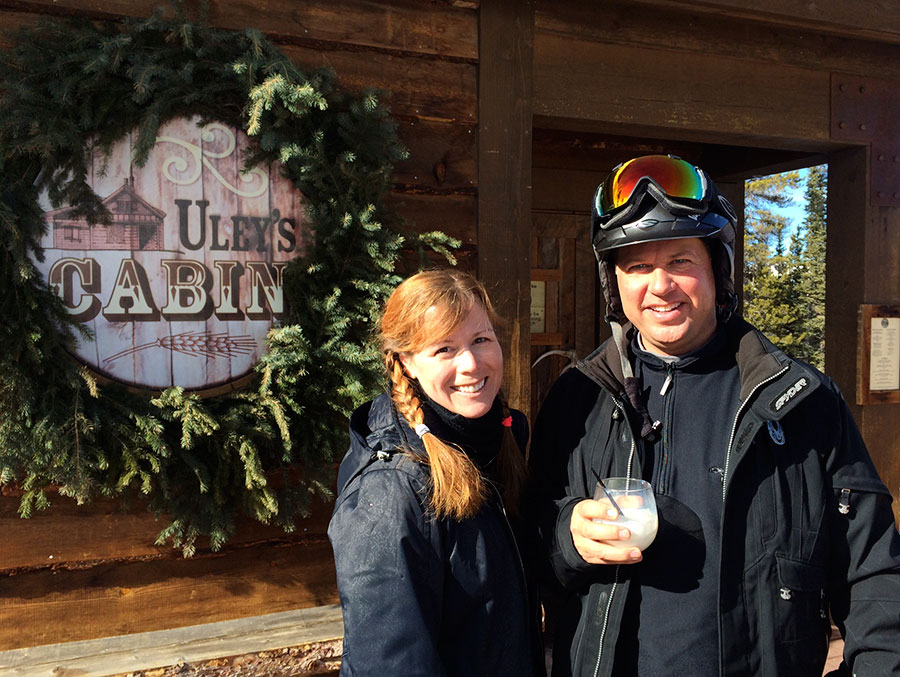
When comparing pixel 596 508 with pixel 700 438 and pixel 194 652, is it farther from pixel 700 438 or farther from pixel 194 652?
pixel 194 652

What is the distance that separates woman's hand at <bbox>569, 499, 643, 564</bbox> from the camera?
61.6 inches

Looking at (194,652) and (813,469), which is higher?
(813,469)

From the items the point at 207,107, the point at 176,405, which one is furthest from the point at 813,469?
the point at 207,107

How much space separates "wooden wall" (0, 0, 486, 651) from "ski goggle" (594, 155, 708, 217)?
1270 millimetres

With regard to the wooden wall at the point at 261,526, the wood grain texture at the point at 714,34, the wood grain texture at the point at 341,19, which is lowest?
the wooden wall at the point at 261,526

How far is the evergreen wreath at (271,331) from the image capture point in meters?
2.39

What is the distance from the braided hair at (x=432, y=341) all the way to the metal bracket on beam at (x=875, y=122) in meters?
3.08

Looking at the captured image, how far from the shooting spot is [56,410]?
2396 mm

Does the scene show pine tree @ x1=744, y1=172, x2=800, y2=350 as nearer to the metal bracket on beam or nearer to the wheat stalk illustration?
the metal bracket on beam

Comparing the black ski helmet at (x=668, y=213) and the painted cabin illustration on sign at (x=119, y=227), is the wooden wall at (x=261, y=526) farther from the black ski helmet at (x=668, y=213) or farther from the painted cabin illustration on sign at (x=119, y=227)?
the black ski helmet at (x=668, y=213)

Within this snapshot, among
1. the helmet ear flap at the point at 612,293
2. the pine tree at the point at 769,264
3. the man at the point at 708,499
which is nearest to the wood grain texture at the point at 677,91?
the helmet ear flap at the point at 612,293

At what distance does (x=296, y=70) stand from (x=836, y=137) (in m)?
2.94

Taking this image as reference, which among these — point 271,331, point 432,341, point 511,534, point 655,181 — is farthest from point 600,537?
point 271,331

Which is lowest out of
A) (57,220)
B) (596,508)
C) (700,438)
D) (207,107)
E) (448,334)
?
(596,508)
